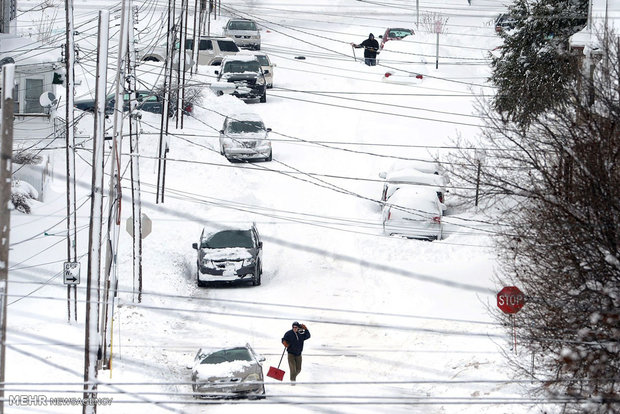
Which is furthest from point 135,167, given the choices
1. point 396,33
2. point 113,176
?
point 396,33

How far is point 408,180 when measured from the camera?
32844 mm

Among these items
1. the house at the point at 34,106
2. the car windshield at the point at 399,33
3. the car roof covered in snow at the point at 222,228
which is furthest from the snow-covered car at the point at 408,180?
the car windshield at the point at 399,33

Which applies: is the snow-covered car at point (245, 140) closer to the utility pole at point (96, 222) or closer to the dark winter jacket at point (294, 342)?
the dark winter jacket at point (294, 342)

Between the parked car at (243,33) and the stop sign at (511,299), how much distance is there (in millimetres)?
38834

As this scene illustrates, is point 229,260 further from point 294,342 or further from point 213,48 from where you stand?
point 213,48

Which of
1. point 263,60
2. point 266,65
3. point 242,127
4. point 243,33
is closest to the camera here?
point 242,127

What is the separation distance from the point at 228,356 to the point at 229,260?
20.8ft

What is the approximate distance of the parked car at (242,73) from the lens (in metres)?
Answer: 43.8

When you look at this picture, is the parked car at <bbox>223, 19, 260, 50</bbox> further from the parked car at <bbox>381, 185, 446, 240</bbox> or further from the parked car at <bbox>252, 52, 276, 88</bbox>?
the parked car at <bbox>381, 185, 446, 240</bbox>

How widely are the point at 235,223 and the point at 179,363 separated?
8.68m

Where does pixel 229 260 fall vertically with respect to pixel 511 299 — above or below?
below

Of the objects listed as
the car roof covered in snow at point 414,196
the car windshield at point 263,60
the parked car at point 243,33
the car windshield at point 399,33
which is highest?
the car windshield at point 399,33

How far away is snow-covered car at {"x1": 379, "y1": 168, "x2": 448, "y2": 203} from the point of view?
106 feet

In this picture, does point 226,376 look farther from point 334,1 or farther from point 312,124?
point 334,1
